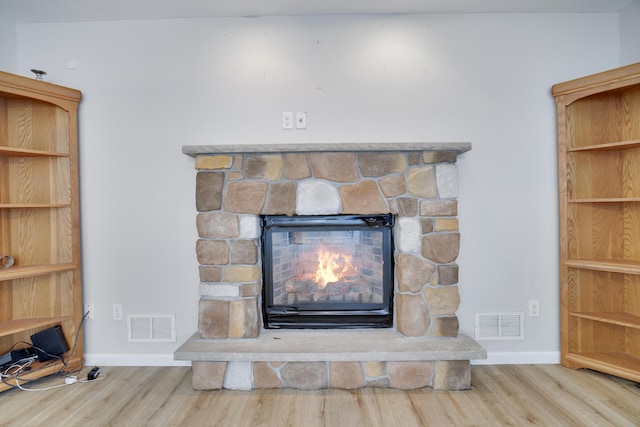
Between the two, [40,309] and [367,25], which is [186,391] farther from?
[367,25]

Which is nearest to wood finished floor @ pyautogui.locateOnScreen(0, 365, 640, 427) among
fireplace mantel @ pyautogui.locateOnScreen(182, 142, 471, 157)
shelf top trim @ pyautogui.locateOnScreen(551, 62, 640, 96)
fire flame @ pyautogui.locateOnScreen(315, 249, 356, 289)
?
fire flame @ pyautogui.locateOnScreen(315, 249, 356, 289)

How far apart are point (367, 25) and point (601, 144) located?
1615mm

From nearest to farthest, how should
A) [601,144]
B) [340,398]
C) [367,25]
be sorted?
[340,398]
[601,144]
[367,25]

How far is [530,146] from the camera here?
2.30m

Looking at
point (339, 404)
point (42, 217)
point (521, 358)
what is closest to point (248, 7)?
point (42, 217)

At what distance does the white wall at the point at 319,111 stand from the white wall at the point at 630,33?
5 centimetres

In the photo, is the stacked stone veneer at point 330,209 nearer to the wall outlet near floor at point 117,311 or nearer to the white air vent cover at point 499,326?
the white air vent cover at point 499,326

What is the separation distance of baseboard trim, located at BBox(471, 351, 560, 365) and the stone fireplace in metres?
0.40

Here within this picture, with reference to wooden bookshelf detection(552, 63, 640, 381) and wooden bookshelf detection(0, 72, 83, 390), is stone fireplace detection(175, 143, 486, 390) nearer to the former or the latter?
wooden bookshelf detection(552, 63, 640, 381)

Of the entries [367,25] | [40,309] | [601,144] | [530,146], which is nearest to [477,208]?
[530,146]

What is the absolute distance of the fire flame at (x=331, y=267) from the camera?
225 centimetres

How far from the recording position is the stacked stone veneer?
2.06 meters

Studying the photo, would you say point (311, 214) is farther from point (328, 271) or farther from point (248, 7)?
point (248, 7)

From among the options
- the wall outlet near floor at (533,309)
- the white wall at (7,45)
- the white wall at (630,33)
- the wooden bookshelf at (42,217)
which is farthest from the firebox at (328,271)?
the white wall at (7,45)
